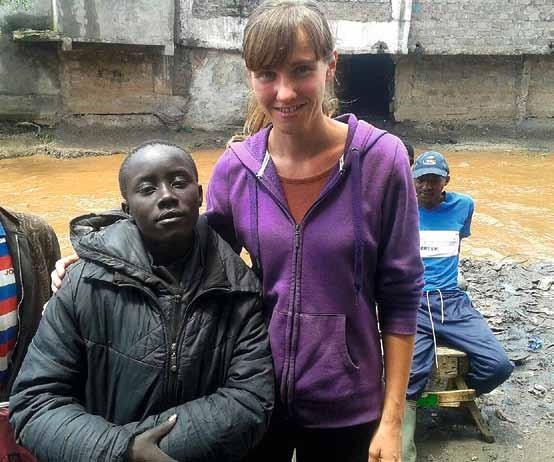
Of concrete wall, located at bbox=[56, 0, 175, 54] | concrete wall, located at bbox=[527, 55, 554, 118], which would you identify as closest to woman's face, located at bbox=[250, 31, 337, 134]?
concrete wall, located at bbox=[56, 0, 175, 54]

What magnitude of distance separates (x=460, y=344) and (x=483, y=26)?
13.4 metres

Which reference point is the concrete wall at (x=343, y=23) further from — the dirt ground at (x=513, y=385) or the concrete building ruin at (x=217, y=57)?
the dirt ground at (x=513, y=385)

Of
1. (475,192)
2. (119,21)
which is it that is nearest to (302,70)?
(475,192)

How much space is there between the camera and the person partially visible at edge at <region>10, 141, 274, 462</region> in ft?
4.33

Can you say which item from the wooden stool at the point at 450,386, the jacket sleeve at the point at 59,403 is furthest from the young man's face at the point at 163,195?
the wooden stool at the point at 450,386

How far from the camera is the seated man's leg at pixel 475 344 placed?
3.08m

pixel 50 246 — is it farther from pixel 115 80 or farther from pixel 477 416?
pixel 115 80

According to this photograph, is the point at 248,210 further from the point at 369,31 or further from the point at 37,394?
the point at 369,31

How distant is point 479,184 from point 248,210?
32.0ft

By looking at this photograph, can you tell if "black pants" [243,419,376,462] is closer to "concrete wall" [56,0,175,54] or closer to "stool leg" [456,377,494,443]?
"stool leg" [456,377,494,443]

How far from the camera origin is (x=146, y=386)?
4.50 feet

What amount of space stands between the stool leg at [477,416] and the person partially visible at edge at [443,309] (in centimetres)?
5

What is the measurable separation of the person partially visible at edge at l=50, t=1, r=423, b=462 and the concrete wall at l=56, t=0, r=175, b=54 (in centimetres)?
1199

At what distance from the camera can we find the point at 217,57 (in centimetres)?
1435
